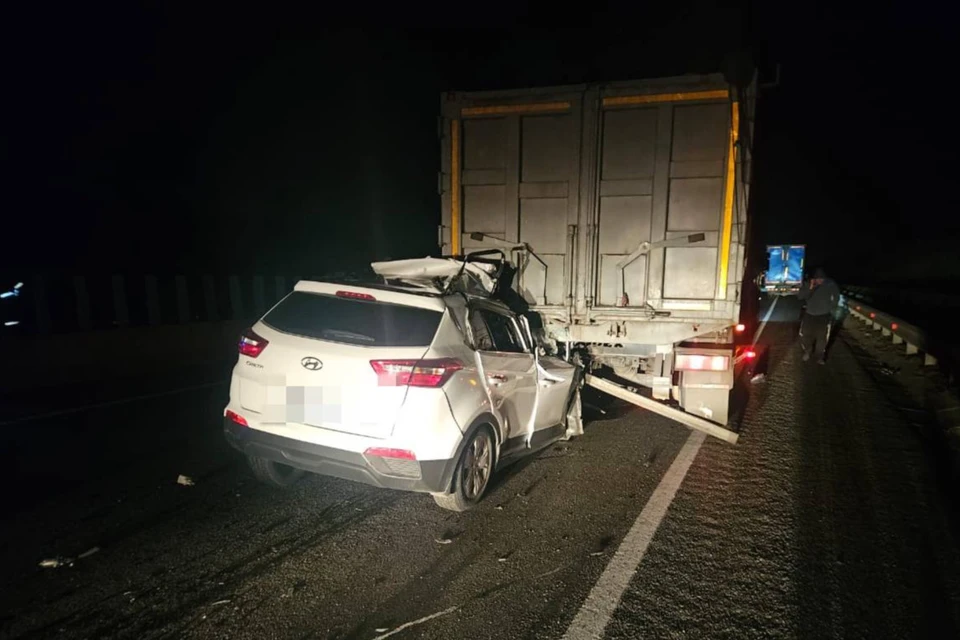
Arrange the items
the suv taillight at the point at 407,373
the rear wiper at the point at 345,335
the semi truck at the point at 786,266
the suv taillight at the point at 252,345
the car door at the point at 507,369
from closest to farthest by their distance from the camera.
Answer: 1. the suv taillight at the point at 407,373
2. the rear wiper at the point at 345,335
3. the suv taillight at the point at 252,345
4. the car door at the point at 507,369
5. the semi truck at the point at 786,266

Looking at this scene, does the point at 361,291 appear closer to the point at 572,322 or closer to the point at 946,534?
the point at 572,322

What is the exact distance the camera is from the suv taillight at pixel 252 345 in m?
3.87

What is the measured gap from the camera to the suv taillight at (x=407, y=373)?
3.53 metres

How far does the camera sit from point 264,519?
391 centimetres

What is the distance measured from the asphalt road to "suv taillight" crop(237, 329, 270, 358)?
1107 millimetres

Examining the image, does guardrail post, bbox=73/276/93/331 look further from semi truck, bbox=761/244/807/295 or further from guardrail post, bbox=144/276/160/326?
semi truck, bbox=761/244/807/295

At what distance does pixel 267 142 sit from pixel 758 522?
32453mm

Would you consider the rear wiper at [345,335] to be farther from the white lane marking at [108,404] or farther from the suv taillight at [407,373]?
the white lane marking at [108,404]

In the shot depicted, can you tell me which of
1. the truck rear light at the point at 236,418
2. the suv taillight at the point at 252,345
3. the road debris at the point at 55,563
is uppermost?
the suv taillight at the point at 252,345

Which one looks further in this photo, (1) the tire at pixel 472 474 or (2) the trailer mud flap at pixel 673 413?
(2) the trailer mud flap at pixel 673 413

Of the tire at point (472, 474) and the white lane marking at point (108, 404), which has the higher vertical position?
the tire at point (472, 474)

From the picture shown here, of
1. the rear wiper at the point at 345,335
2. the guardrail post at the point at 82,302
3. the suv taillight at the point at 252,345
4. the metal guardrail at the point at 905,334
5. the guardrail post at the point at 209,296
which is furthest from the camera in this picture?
the guardrail post at the point at 209,296

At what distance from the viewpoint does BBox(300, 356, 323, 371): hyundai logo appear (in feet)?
11.9

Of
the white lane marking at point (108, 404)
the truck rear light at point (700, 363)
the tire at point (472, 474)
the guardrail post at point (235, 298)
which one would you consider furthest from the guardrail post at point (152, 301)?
the truck rear light at point (700, 363)
